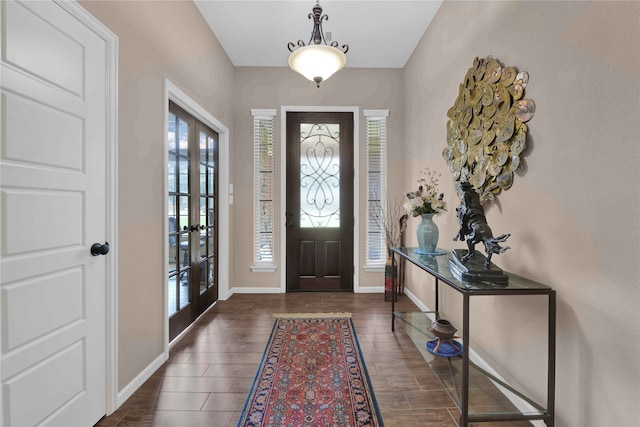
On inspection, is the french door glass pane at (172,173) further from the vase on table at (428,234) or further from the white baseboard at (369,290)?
the white baseboard at (369,290)

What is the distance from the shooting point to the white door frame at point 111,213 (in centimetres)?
168

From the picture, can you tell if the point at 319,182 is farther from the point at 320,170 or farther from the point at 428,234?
the point at 428,234

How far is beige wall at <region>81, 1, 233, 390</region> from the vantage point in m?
1.80

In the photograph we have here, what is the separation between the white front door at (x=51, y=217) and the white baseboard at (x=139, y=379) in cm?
14

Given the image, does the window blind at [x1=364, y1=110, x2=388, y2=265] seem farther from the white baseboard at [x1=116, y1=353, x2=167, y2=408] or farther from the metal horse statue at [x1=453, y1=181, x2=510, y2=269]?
the white baseboard at [x1=116, y1=353, x2=167, y2=408]

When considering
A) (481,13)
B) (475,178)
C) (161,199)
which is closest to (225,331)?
(161,199)

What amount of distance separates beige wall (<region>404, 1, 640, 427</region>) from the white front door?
231cm

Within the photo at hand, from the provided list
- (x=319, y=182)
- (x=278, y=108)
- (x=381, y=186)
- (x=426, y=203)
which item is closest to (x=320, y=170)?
(x=319, y=182)

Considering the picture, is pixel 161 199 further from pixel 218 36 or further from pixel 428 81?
pixel 428 81

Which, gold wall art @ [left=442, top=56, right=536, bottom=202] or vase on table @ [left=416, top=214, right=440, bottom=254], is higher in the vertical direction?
gold wall art @ [left=442, top=56, right=536, bottom=202]

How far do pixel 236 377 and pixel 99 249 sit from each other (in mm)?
1192

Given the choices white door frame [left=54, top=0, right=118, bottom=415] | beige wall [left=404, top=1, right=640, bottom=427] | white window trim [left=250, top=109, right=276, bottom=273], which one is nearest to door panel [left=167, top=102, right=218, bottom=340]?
white window trim [left=250, top=109, right=276, bottom=273]

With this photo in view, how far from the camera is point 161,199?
223 cm

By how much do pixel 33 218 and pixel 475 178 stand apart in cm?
244
